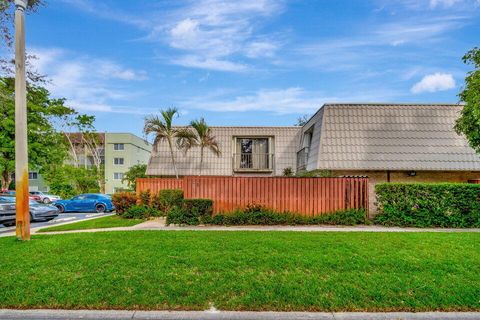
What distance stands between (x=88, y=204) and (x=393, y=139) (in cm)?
1809

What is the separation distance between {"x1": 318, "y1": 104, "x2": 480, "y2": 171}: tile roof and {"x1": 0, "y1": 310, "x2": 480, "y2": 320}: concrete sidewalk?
31.2 ft

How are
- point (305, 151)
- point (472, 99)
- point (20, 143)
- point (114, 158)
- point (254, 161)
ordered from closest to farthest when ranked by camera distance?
1. point (20, 143)
2. point (472, 99)
3. point (305, 151)
4. point (254, 161)
5. point (114, 158)

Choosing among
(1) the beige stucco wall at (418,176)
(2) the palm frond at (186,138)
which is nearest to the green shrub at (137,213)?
(2) the palm frond at (186,138)

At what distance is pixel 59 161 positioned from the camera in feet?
105

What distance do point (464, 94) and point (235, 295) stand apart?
1097 centimetres

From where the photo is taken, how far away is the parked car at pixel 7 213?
12.4 metres

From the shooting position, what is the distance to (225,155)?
20000 mm

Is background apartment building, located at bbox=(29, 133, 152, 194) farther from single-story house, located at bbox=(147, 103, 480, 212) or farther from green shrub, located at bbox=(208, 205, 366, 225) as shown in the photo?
green shrub, located at bbox=(208, 205, 366, 225)

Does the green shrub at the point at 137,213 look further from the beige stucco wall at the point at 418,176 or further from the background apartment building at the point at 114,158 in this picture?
the background apartment building at the point at 114,158

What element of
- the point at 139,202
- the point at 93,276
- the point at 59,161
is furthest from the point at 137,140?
the point at 93,276

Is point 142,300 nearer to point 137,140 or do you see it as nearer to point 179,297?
point 179,297

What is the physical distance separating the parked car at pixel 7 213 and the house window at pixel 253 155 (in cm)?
1177

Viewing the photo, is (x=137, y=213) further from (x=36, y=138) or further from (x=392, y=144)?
(x=36, y=138)

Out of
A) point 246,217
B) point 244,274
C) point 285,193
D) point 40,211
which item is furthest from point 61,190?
point 244,274
